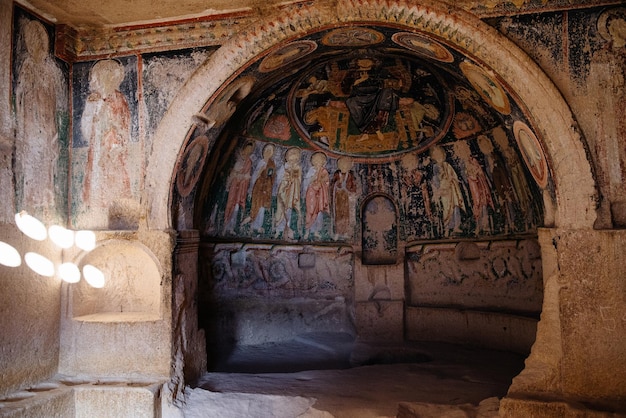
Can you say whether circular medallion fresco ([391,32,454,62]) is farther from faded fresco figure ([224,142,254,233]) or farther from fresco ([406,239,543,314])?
fresco ([406,239,543,314])

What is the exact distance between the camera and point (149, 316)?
568 centimetres

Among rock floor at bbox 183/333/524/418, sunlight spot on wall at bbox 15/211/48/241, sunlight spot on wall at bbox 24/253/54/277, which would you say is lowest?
rock floor at bbox 183/333/524/418

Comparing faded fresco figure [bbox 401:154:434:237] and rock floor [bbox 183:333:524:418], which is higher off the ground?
faded fresco figure [bbox 401:154:434:237]

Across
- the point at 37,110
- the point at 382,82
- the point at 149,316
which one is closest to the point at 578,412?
the point at 149,316

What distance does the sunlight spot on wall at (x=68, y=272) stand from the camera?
559 cm

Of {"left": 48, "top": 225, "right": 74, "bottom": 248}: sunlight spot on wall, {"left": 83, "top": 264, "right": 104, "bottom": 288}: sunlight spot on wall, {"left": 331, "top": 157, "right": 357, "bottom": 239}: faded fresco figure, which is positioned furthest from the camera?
{"left": 331, "top": 157, "right": 357, "bottom": 239}: faded fresco figure

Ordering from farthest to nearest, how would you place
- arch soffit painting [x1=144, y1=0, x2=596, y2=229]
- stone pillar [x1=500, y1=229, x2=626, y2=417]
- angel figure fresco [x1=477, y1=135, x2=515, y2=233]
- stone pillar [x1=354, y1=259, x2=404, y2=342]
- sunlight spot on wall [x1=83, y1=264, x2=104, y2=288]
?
stone pillar [x1=354, y1=259, x2=404, y2=342] → angel figure fresco [x1=477, y1=135, x2=515, y2=233] → sunlight spot on wall [x1=83, y1=264, x2=104, y2=288] → arch soffit painting [x1=144, y1=0, x2=596, y2=229] → stone pillar [x1=500, y1=229, x2=626, y2=417]

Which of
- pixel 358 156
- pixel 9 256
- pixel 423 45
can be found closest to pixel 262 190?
pixel 358 156

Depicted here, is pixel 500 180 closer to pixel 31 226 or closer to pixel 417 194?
pixel 417 194

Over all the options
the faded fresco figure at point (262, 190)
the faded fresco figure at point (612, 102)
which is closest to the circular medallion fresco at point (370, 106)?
the faded fresco figure at point (262, 190)

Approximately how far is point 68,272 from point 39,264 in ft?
1.30

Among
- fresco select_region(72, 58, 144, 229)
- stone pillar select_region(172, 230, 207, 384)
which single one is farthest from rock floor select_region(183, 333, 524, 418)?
fresco select_region(72, 58, 144, 229)

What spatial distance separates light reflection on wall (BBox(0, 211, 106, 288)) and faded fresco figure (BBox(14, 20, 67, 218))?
0.16 meters

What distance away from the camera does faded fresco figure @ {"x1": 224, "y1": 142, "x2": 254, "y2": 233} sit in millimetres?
7789
